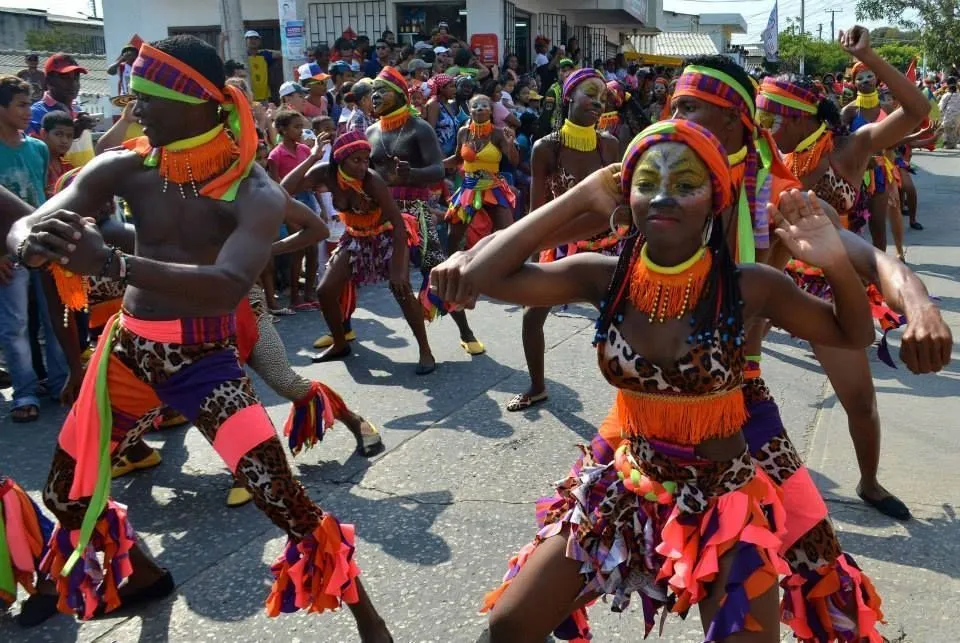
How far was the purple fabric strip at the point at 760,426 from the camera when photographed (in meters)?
2.74

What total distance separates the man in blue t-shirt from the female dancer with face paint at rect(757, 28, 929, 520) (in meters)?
4.38

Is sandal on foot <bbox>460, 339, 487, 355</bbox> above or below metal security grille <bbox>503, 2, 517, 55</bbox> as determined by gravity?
below

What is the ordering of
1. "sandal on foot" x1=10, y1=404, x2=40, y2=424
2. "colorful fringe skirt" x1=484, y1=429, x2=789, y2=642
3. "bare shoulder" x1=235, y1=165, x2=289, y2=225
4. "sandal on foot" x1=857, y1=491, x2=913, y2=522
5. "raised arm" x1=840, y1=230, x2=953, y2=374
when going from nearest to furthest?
"raised arm" x1=840, y1=230, x2=953, y2=374, "colorful fringe skirt" x1=484, y1=429, x2=789, y2=642, "bare shoulder" x1=235, y1=165, x2=289, y2=225, "sandal on foot" x1=857, y1=491, x2=913, y2=522, "sandal on foot" x1=10, y1=404, x2=40, y2=424

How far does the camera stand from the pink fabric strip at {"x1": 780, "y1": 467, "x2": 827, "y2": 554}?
103 inches

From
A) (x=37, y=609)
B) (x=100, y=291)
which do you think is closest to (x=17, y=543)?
(x=37, y=609)

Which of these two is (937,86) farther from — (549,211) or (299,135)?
(549,211)

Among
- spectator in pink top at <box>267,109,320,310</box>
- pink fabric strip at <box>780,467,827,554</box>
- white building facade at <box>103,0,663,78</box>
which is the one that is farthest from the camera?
white building facade at <box>103,0,663,78</box>

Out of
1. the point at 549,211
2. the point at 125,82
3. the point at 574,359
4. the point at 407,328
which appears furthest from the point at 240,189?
the point at 125,82

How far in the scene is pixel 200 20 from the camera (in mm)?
19438

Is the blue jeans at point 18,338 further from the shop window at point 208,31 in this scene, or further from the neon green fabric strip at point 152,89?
the shop window at point 208,31

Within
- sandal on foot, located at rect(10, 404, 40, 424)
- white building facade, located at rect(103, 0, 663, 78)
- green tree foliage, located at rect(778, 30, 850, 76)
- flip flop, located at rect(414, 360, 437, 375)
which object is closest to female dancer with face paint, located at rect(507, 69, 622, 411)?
flip flop, located at rect(414, 360, 437, 375)

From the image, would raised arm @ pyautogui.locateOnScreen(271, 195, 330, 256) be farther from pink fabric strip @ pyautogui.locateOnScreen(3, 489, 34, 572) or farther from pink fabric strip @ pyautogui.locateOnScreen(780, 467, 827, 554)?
pink fabric strip @ pyautogui.locateOnScreen(780, 467, 827, 554)

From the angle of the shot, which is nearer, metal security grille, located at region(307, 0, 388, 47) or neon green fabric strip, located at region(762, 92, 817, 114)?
neon green fabric strip, located at region(762, 92, 817, 114)

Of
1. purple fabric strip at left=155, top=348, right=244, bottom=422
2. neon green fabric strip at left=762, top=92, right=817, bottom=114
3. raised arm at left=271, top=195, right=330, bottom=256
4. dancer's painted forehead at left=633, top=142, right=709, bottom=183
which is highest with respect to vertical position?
neon green fabric strip at left=762, top=92, right=817, bottom=114
